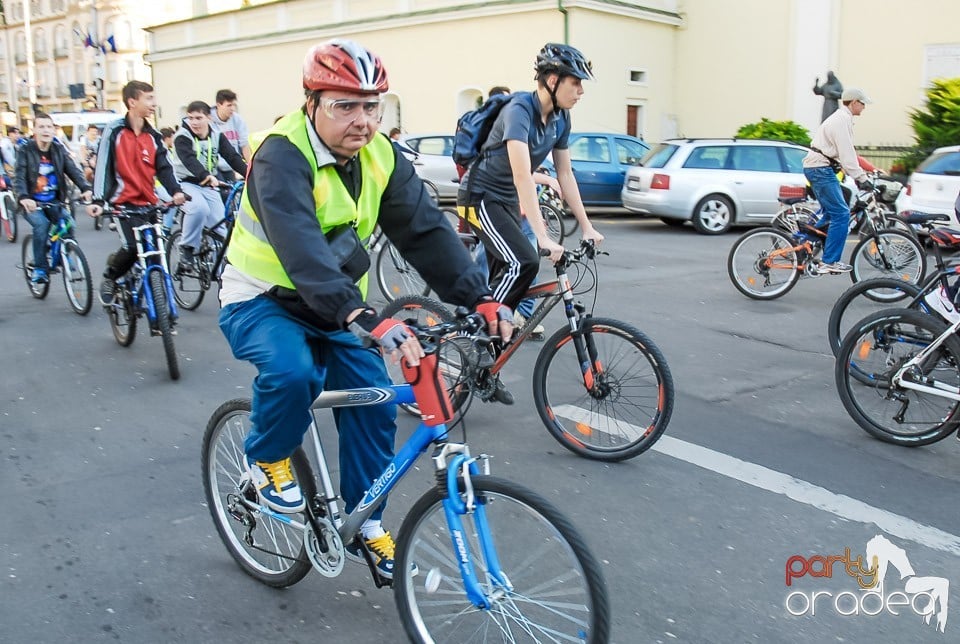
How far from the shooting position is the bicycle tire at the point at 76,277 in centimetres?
848

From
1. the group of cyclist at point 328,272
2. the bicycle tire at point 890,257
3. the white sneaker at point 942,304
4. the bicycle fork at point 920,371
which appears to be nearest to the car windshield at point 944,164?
the bicycle tire at point 890,257

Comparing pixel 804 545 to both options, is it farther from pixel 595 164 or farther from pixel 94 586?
pixel 595 164

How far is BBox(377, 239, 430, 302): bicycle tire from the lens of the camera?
887 cm

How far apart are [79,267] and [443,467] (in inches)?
270

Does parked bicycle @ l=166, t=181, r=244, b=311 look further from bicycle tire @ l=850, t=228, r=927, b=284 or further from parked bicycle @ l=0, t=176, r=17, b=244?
parked bicycle @ l=0, t=176, r=17, b=244

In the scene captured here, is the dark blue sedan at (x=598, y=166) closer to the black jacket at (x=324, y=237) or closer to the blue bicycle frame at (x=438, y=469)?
the black jacket at (x=324, y=237)

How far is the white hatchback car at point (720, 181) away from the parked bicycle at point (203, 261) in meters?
7.90

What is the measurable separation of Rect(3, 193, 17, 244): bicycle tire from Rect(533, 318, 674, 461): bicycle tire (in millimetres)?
12845

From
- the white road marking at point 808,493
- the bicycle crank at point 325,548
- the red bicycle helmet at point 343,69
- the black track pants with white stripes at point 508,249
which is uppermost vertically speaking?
the red bicycle helmet at point 343,69

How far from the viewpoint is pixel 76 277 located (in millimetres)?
8555

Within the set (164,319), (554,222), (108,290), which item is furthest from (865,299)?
(554,222)

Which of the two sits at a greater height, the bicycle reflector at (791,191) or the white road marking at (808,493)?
the bicycle reflector at (791,191)

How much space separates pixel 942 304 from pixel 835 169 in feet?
14.7

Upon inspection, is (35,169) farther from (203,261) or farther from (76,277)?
(203,261)
